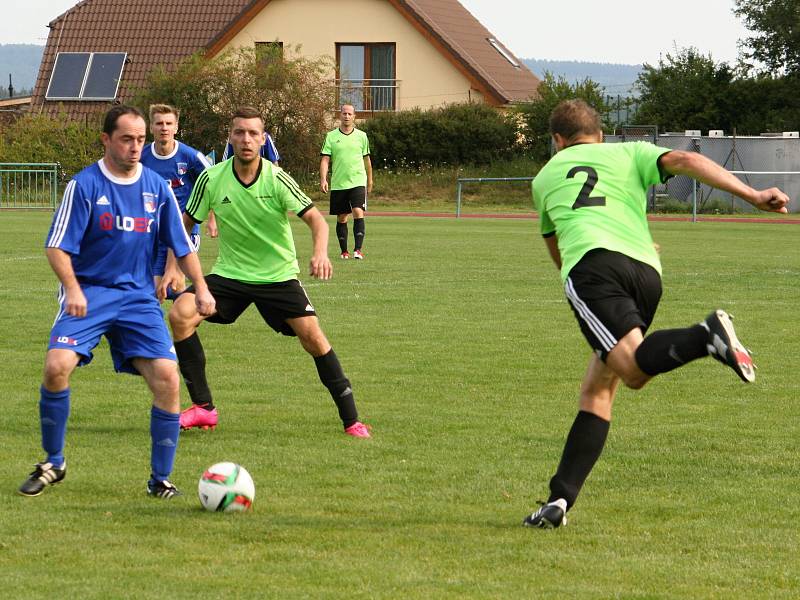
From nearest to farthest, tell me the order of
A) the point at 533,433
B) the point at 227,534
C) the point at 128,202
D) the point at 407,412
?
the point at 227,534 < the point at 128,202 < the point at 533,433 < the point at 407,412

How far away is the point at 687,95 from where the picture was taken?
42531 millimetres

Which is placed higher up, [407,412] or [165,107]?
[165,107]

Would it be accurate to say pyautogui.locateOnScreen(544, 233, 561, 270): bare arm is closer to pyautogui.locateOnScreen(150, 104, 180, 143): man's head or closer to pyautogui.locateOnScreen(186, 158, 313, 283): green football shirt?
pyautogui.locateOnScreen(186, 158, 313, 283): green football shirt

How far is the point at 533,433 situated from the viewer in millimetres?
7625

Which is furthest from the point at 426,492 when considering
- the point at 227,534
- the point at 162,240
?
the point at 162,240

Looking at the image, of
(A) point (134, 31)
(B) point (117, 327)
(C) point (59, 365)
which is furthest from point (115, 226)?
(A) point (134, 31)

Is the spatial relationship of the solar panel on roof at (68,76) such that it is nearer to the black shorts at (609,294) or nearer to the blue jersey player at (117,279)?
the blue jersey player at (117,279)

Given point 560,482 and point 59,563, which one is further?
point 560,482

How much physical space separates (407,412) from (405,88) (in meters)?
39.8

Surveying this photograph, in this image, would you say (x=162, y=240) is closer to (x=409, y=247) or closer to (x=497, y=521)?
(x=497, y=521)

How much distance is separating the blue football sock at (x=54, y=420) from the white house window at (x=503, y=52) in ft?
156

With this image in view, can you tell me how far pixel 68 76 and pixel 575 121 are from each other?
46824 mm

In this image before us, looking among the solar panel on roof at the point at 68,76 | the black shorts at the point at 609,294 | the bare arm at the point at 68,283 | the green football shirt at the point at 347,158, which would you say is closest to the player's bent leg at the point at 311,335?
the bare arm at the point at 68,283

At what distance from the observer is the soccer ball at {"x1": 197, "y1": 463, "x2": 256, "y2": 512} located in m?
5.84
